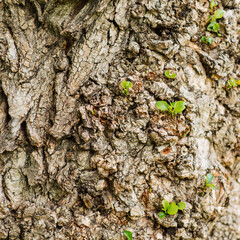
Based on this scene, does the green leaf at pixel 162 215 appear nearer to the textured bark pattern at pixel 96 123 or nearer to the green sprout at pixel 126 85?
the textured bark pattern at pixel 96 123

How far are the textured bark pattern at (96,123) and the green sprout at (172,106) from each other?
6 cm

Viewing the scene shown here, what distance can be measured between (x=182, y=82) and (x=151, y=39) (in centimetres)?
46

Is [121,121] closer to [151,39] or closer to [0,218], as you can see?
[151,39]

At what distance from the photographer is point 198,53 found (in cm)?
202

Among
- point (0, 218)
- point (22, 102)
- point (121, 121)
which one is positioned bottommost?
point (0, 218)

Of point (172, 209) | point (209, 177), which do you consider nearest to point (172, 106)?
point (209, 177)

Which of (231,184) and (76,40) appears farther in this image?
(231,184)

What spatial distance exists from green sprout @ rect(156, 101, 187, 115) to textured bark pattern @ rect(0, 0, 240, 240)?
60mm

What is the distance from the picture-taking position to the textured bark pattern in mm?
1806

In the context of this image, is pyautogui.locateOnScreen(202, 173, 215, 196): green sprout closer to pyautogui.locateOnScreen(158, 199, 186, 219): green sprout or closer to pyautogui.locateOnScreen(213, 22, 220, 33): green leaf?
pyautogui.locateOnScreen(158, 199, 186, 219): green sprout

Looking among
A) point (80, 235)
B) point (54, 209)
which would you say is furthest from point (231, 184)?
point (54, 209)

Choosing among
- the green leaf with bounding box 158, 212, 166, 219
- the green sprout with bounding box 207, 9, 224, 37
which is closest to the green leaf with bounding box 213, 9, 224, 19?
the green sprout with bounding box 207, 9, 224, 37

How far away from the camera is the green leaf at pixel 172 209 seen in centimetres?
180

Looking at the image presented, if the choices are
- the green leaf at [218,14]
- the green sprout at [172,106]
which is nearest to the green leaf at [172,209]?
the green sprout at [172,106]
